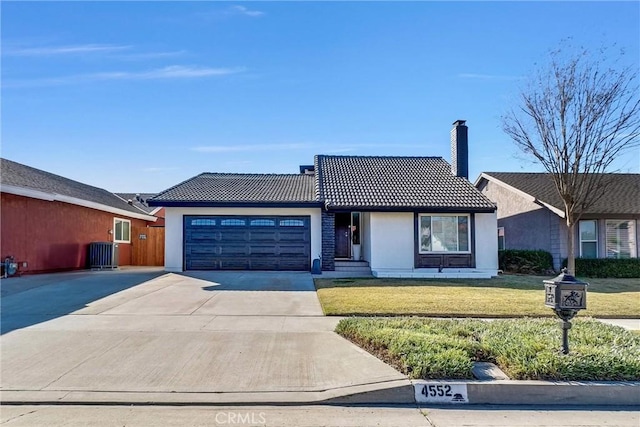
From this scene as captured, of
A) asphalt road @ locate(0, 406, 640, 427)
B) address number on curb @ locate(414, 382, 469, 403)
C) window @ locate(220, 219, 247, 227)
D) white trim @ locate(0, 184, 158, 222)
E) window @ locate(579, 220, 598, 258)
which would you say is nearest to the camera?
asphalt road @ locate(0, 406, 640, 427)

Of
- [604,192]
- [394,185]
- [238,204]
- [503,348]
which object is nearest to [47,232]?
[238,204]

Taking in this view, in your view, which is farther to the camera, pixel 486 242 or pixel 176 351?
pixel 486 242

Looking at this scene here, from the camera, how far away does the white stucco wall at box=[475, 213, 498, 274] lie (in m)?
17.0

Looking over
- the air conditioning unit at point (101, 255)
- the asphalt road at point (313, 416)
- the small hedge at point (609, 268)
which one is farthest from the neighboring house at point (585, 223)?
the air conditioning unit at point (101, 255)

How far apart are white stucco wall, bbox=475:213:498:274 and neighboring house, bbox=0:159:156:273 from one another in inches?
633

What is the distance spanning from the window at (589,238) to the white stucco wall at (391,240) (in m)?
7.59

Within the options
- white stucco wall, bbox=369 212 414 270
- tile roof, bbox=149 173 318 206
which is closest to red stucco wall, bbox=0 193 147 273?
tile roof, bbox=149 173 318 206

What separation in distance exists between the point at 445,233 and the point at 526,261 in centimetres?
381

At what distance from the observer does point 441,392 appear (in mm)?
5078

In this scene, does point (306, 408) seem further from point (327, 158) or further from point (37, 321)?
point (327, 158)

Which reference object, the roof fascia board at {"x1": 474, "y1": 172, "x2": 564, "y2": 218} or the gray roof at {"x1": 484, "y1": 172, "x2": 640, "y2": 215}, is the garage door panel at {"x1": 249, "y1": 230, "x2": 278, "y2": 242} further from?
the gray roof at {"x1": 484, "y1": 172, "x2": 640, "y2": 215}

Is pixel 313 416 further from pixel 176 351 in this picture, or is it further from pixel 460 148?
pixel 460 148

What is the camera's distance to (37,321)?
8469 mm

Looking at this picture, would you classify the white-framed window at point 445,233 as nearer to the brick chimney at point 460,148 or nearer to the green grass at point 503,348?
the brick chimney at point 460,148
